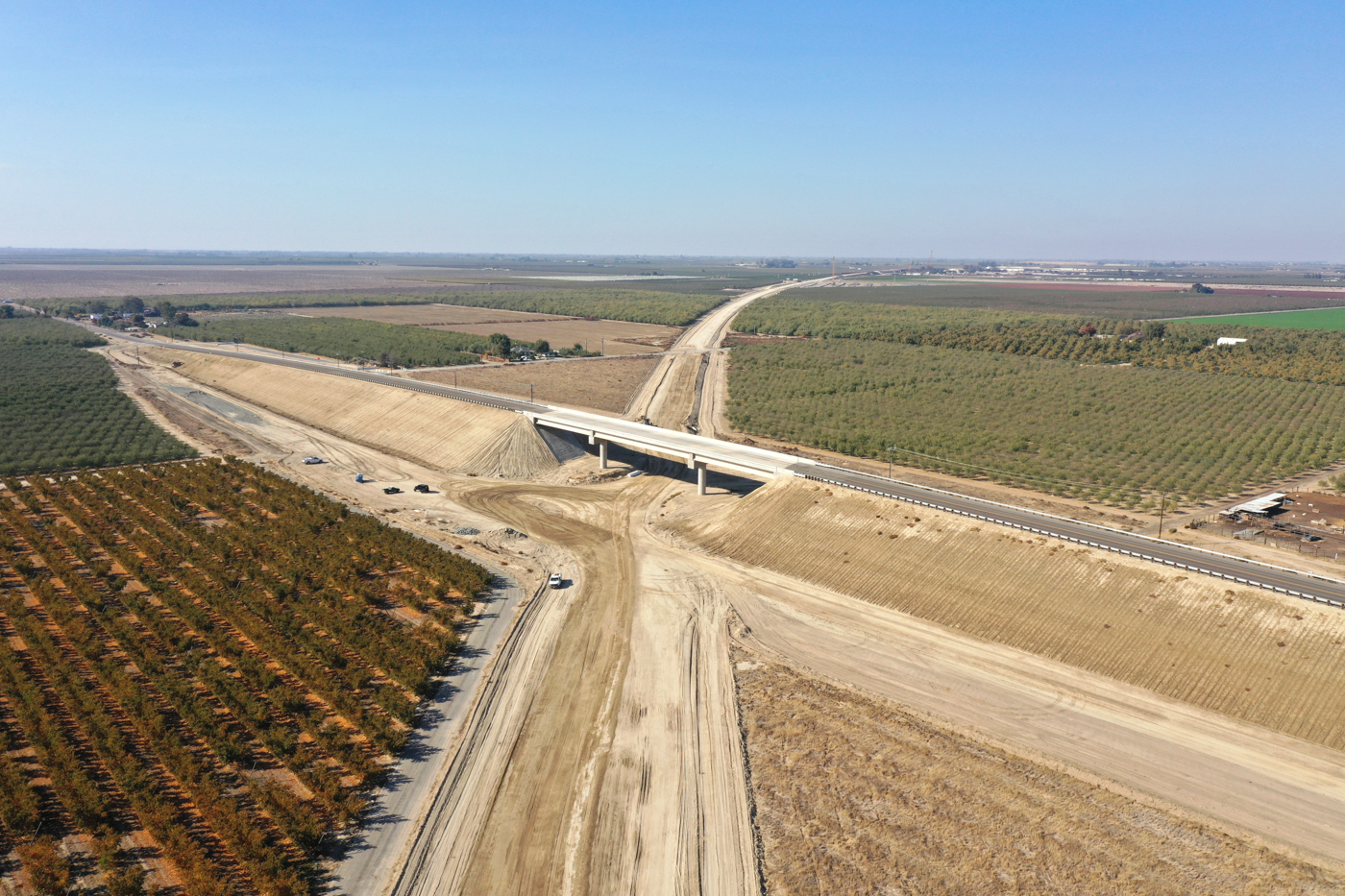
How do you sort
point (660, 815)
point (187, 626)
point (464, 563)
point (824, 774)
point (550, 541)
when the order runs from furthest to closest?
point (550, 541) < point (464, 563) < point (187, 626) < point (824, 774) < point (660, 815)

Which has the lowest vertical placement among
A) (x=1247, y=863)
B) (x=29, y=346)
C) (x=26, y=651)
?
(x=1247, y=863)

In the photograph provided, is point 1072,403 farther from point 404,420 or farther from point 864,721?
point 404,420

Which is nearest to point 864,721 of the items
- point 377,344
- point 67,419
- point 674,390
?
point 674,390

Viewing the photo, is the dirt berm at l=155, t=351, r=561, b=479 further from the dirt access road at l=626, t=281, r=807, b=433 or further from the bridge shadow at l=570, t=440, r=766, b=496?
the dirt access road at l=626, t=281, r=807, b=433

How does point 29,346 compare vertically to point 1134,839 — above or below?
above

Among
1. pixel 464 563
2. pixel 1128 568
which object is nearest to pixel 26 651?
pixel 464 563

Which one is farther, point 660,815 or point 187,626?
point 187,626

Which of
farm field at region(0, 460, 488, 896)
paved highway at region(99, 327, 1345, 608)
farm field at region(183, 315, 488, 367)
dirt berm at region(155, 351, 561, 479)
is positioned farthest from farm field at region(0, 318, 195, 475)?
paved highway at region(99, 327, 1345, 608)

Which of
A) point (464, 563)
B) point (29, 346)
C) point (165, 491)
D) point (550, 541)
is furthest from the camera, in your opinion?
point (29, 346)

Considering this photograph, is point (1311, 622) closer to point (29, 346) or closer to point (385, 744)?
point (385, 744)
